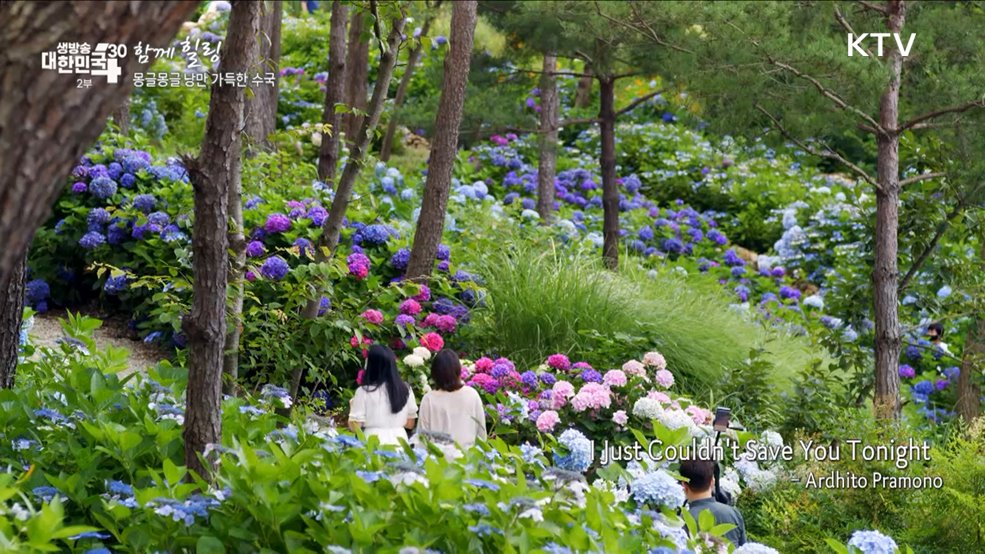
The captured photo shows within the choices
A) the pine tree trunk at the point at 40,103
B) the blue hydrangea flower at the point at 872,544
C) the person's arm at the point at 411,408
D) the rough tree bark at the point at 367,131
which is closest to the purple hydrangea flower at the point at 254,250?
the person's arm at the point at 411,408

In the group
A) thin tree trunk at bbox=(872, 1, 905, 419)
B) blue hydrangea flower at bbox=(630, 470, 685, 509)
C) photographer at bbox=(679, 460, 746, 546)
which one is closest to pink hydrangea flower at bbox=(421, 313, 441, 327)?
thin tree trunk at bbox=(872, 1, 905, 419)

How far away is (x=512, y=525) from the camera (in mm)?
2721

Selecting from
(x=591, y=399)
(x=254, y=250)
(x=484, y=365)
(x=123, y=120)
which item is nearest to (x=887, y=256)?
(x=591, y=399)

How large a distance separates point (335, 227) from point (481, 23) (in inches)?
252

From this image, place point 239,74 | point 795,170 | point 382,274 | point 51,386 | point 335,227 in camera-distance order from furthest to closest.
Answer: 1. point 795,170
2. point 382,274
3. point 335,227
4. point 51,386
5. point 239,74

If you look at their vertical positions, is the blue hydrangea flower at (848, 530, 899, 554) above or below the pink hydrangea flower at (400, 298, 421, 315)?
below

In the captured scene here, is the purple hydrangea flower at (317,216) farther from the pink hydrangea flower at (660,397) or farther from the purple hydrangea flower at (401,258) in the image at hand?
the pink hydrangea flower at (660,397)

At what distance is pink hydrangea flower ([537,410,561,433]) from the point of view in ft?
17.5

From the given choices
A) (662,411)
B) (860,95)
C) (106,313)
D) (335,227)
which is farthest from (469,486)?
(106,313)

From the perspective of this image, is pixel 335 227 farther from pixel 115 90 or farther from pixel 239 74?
pixel 115 90

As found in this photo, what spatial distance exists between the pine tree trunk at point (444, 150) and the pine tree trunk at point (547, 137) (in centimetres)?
227

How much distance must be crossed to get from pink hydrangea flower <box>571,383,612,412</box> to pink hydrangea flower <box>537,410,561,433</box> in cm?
23

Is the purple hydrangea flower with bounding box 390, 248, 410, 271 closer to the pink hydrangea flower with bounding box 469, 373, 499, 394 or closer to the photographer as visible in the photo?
the pink hydrangea flower with bounding box 469, 373, 499, 394

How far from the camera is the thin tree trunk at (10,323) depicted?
165 inches
